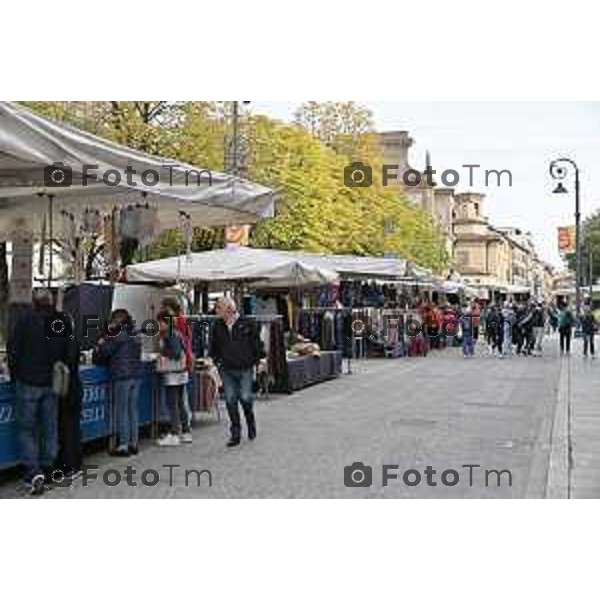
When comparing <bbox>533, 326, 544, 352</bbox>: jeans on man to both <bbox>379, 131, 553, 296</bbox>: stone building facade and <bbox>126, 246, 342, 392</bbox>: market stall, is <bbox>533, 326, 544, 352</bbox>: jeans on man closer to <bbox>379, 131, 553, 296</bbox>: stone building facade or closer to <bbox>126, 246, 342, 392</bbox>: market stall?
<bbox>126, 246, 342, 392</bbox>: market stall

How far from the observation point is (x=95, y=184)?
9461 mm

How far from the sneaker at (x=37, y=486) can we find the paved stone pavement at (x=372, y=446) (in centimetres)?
16

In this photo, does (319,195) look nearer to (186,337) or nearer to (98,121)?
(98,121)

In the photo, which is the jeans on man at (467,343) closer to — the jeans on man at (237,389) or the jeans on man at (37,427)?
the jeans on man at (237,389)

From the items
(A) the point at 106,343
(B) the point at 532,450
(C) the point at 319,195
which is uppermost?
(C) the point at 319,195

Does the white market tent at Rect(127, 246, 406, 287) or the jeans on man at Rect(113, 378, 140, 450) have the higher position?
the white market tent at Rect(127, 246, 406, 287)

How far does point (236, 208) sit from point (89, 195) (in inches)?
64.8

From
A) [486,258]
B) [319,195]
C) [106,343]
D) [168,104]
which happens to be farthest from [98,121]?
[486,258]

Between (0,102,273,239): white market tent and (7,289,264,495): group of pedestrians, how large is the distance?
48.9 inches

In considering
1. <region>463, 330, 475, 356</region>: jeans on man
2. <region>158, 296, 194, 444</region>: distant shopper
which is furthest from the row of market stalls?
<region>463, 330, 475, 356</region>: jeans on man

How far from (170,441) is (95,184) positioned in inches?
120

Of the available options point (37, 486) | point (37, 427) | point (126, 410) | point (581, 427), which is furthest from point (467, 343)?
point (37, 486)

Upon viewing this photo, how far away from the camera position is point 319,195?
114 ft

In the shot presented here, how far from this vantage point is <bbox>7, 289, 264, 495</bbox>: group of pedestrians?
821 cm
